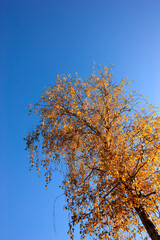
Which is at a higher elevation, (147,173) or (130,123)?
(130,123)

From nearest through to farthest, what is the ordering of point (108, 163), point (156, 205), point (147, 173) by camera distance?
point (156, 205) < point (108, 163) < point (147, 173)

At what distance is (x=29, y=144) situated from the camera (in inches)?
331

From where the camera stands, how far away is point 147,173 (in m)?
6.97

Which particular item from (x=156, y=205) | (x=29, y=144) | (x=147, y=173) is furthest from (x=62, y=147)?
(x=156, y=205)

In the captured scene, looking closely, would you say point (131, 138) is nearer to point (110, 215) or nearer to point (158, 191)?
point (158, 191)

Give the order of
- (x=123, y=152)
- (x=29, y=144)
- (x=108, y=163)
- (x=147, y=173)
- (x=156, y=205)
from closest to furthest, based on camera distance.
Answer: (x=156, y=205), (x=108, y=163), (x=123, y=152), (x=147, y=173), (x=29, y=144)

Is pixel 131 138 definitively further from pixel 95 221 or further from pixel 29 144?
A: pixel 29 144

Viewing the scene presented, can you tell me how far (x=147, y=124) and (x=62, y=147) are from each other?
12.9 ft

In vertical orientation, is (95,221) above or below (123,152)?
below

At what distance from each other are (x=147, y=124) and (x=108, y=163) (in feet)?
8.61

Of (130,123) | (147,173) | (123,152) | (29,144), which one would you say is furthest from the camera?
(29,144)

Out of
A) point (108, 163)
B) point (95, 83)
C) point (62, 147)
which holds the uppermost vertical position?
point (95, 83)

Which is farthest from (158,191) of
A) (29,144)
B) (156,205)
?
(29,144)

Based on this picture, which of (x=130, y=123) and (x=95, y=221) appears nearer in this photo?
(x=95, y=221)
